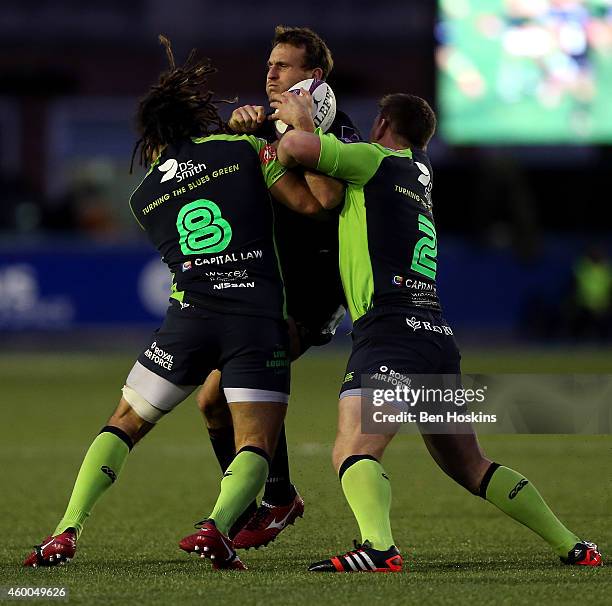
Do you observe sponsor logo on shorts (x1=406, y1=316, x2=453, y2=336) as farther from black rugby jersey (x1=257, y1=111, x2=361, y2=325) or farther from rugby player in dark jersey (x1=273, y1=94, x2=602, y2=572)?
black rugby jersey (x1=257, y1=111, x2=361, y2=325)

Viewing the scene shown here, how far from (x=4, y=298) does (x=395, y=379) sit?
52.3 feet

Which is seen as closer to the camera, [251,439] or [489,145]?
[251,439]

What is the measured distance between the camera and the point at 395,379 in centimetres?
580

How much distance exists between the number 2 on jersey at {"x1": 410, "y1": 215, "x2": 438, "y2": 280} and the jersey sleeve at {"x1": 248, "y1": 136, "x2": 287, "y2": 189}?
1.91ft

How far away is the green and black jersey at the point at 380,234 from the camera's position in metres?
5.96

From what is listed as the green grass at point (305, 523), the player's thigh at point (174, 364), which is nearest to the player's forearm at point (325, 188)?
the player's thigh at point (174, 364)

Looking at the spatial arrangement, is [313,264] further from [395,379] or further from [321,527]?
[321,527]

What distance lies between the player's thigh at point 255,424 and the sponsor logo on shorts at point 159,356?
0.30 metres

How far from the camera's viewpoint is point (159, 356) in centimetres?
613

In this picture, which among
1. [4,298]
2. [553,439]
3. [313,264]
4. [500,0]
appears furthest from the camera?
[4,298]

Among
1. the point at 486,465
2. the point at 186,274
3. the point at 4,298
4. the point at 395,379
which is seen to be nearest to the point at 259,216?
the point at 186,274

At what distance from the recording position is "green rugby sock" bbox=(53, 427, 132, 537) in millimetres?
6027

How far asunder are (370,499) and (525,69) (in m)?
14.5

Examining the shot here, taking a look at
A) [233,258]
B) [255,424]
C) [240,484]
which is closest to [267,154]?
[233,258]
